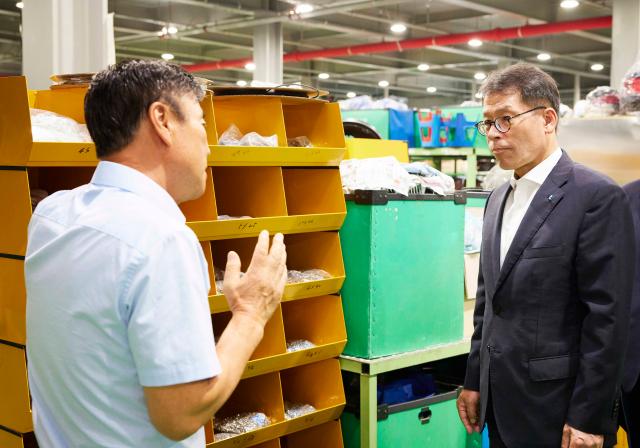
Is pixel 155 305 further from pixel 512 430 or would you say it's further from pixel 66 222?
pixel 512 430

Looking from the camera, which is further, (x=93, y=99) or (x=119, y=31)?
(x=119, y=31)

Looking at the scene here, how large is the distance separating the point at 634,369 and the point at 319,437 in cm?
132

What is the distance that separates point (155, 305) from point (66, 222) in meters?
0.26

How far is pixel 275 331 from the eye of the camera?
2840mm

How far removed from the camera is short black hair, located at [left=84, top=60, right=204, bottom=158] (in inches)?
54.4

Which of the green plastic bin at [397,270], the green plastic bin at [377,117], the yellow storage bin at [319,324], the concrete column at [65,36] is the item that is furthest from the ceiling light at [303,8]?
the yellow storage bin at [319,324]

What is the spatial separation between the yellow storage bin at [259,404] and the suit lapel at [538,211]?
1.06m

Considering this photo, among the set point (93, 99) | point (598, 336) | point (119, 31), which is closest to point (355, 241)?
point (598, 336)

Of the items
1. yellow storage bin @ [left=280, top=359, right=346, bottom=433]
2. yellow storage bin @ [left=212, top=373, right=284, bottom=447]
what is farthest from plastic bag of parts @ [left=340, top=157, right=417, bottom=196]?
yellow storage bin @ [left=212, top=373, right=284, bottom=447]

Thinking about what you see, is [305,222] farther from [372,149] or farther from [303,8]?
[303,8]

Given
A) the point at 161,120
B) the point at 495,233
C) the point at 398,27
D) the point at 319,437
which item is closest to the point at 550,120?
the point at 495,233

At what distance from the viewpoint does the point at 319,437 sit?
10.4 ft

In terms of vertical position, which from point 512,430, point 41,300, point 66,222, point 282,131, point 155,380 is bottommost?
point 512,430

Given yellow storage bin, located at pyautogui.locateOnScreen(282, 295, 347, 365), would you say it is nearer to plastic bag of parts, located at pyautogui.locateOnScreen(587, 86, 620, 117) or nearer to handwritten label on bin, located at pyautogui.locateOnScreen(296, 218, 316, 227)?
handwritten label on bin, located at pyautogui.locateOnScreen(296, 218, 316, 227)
